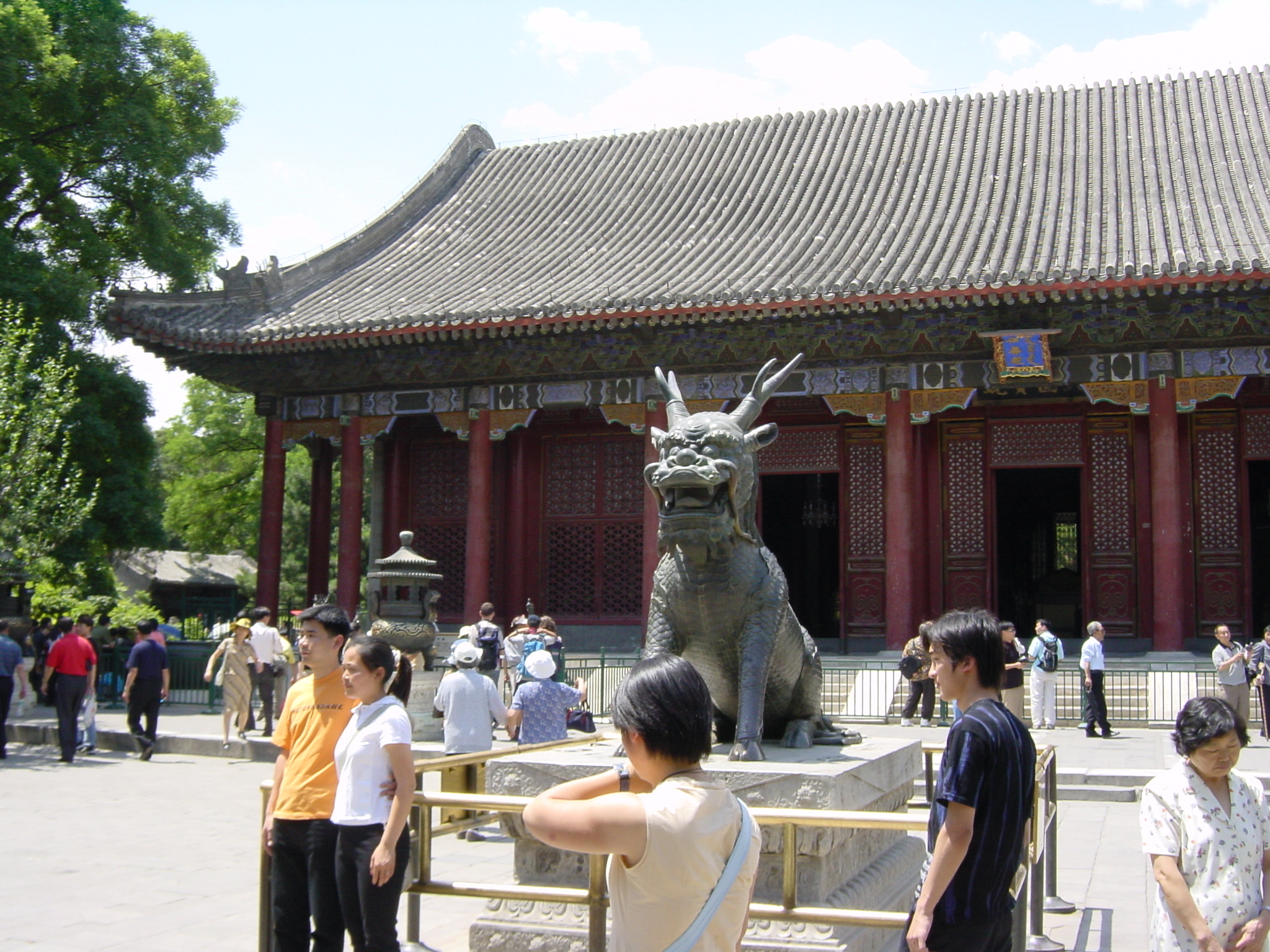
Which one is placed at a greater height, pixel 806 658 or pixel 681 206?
pixel 681 206

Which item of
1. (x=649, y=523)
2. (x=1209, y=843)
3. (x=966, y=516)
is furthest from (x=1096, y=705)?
(x=1209, y=843)

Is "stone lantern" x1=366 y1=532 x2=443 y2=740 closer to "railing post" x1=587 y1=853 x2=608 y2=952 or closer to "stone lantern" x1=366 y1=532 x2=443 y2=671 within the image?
"stone lantern" x1=366 y1=532 x2=443 y2=671

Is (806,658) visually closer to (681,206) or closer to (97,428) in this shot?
(681,206)

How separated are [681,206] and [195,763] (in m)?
11.9

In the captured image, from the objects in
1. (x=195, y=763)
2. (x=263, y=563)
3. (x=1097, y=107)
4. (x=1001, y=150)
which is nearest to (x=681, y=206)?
(x=1001, y=150)

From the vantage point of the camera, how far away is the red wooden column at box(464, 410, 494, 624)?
1769 centimetres

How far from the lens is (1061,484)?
861 inches

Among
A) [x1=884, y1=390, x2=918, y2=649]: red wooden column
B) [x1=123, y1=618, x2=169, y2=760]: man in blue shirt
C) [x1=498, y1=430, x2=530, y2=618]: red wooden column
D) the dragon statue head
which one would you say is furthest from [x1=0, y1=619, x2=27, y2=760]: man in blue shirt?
[x1=884, y1=390, x2=918, y2=649]: red wooden column

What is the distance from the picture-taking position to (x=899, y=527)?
16219 millimetres

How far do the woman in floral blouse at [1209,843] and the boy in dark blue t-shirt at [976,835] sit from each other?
606 millimetres

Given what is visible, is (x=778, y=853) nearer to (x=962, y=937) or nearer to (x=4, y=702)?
(x=962, y=937)

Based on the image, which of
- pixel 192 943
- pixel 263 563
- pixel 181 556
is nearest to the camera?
pixel 192 943

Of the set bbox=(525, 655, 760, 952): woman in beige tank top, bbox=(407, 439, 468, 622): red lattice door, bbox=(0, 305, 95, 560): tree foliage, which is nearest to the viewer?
bbox=(525, 655, 760, 952): woman in beige tank top

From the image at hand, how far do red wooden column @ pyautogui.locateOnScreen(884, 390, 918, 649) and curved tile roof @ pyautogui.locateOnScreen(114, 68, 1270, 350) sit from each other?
2.11 metres
